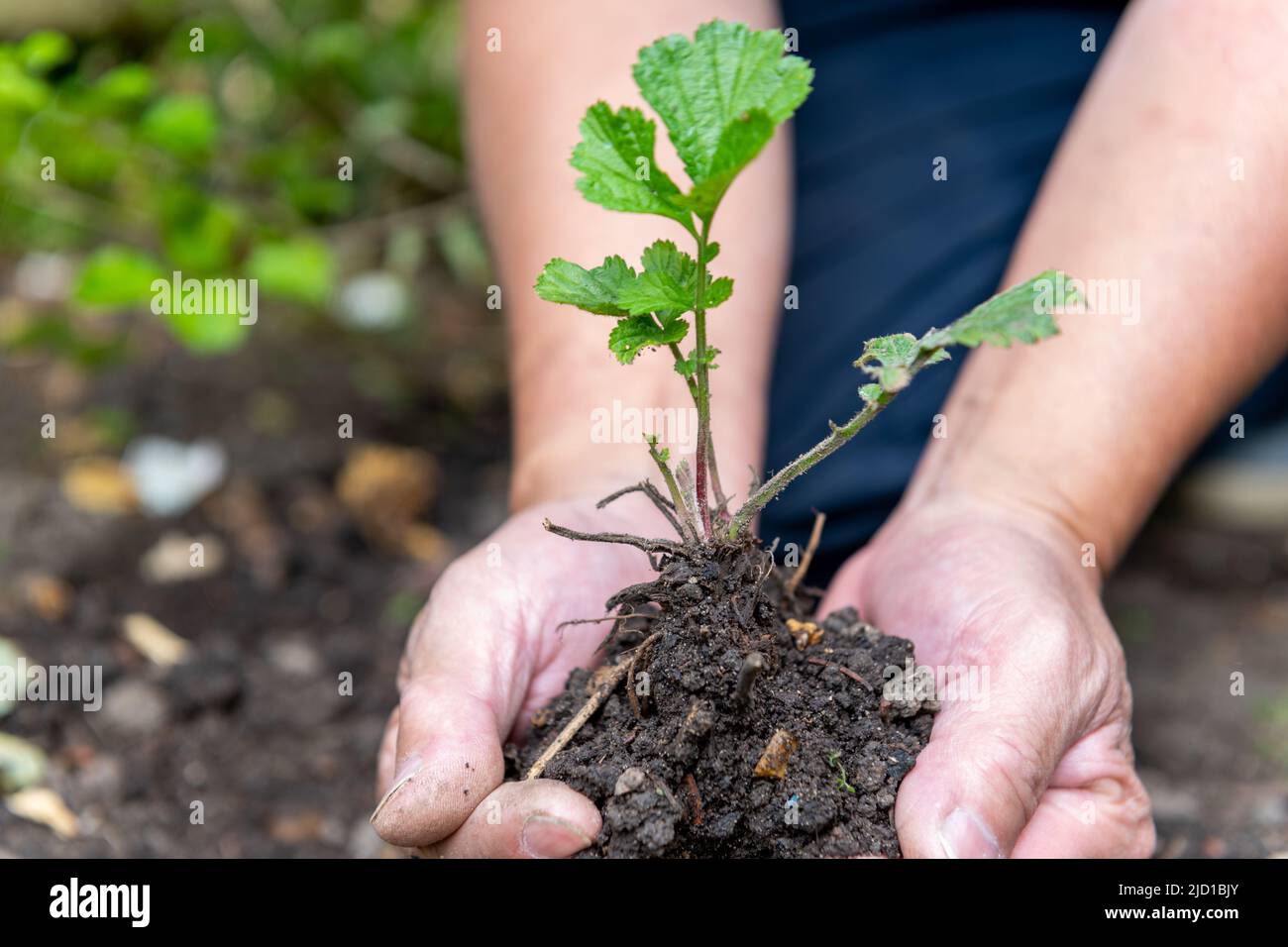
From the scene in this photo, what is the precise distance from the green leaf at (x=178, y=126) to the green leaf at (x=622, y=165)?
1.43 metres

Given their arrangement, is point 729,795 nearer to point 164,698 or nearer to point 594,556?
point 594,556

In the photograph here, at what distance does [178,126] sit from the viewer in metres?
2.31

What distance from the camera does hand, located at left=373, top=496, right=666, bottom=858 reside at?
1.30m

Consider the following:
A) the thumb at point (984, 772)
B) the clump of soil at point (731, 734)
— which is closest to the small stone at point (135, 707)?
the clump of soil at point (731, 734)

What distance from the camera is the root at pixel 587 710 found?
139 cm

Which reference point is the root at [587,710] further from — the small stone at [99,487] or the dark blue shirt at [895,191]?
the small stone at [99,487]

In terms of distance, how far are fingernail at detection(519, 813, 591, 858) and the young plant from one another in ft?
1.40

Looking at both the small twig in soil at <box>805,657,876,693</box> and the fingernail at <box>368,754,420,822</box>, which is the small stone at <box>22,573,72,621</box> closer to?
the fingernail at <box>368,754,420,822</box>

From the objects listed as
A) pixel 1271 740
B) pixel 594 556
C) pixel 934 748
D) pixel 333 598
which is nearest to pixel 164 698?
pixel 333 598

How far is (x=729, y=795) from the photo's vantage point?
132cm

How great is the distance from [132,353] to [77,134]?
1103 millimetres

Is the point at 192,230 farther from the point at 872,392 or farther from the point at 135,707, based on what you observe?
the point at 872,392

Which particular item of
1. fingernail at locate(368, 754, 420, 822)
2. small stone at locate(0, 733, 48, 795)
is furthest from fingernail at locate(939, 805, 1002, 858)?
small stone at locate(0, 733, 48, 795)

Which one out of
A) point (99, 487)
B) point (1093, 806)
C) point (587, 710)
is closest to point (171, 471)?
point (99, 487)
